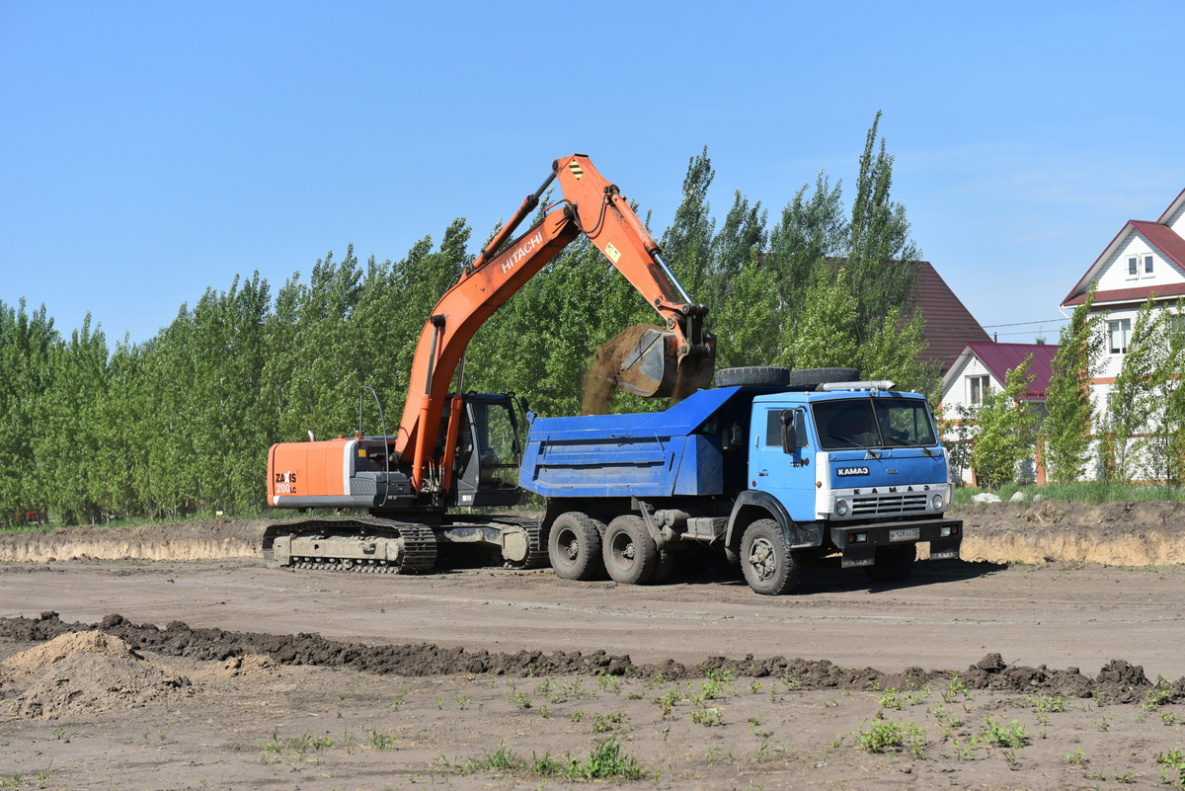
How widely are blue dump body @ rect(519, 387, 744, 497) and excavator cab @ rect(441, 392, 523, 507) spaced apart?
1840 millimetres

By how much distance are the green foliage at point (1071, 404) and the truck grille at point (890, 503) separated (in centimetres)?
1711

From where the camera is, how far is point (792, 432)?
15.9 meters

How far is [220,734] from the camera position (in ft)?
29.4

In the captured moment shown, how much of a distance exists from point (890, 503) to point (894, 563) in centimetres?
147

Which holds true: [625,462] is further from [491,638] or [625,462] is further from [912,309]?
[912,309]

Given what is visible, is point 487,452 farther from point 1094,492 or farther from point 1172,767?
point 1172,767

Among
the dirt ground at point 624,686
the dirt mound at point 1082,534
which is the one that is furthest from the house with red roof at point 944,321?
the dirt ground at point 624,686

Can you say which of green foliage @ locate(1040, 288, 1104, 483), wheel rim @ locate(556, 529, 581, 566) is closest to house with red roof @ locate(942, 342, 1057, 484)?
green foliage @ locate(1040, 288, 1104, 483)

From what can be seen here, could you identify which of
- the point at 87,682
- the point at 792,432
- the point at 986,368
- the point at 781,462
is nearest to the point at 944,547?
the point at 781,462

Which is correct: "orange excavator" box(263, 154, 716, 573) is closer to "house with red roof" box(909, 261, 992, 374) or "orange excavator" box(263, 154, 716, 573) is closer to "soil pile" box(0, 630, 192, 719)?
"soil pile" box(0, 630, 192, 719)

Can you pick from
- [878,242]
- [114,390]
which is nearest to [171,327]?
[114,390]

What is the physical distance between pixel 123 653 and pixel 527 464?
Result: 9102mm

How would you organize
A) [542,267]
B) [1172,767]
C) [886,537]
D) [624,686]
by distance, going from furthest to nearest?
[542,267]
[886,537]
[624,686]
[1172,767]

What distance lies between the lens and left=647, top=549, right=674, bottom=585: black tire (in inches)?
706
